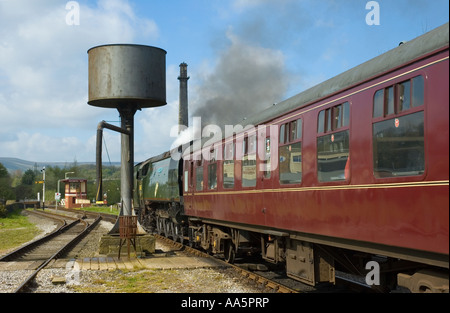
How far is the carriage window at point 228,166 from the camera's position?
39.2ft

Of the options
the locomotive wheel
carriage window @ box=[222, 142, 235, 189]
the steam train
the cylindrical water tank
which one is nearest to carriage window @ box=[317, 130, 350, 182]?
the steam train

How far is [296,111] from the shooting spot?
894cm

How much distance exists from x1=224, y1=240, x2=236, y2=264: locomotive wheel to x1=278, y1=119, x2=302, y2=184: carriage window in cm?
449

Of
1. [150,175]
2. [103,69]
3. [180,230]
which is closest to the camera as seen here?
[103,69]

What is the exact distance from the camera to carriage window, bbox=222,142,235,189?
1194 centimetres

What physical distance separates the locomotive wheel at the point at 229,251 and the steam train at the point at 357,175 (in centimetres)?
77

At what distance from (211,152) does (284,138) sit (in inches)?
181

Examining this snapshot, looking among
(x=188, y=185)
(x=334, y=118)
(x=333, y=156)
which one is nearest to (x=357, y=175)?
(x=333, y=156)

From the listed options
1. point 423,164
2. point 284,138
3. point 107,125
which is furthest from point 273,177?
point 107,125

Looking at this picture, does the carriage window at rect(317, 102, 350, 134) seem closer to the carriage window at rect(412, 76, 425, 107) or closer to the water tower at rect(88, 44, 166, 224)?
the carriage window at rect(412, 76, 425, 107)

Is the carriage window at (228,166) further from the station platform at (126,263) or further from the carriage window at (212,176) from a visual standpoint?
the station platform at (126,263)

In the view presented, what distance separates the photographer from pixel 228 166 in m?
12.2

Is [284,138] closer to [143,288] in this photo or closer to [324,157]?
[324,157]

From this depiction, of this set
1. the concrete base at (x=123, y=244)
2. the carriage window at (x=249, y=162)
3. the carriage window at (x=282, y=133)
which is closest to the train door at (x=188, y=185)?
the concrete base at (x=123, y=244)
